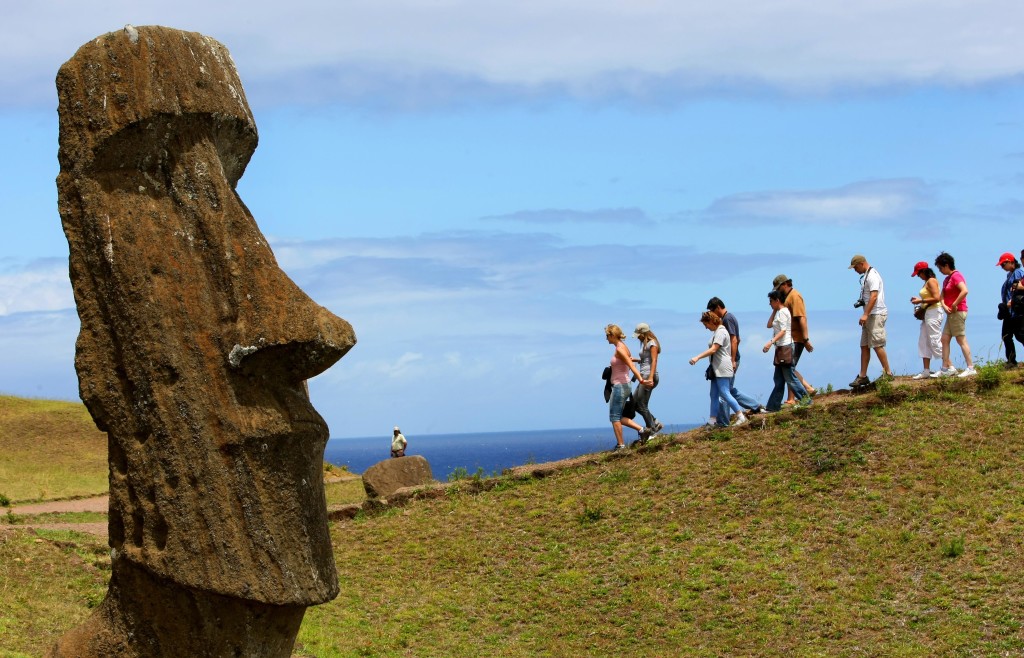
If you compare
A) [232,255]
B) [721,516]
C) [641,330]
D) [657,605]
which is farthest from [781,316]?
[232,255]

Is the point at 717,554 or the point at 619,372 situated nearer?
the point at 717,554

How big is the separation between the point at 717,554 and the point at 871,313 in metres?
5.21

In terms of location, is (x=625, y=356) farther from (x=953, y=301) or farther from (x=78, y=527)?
(x=78, y=527)

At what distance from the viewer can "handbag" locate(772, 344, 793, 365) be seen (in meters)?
18.9

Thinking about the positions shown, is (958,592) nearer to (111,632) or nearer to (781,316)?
(781,316)

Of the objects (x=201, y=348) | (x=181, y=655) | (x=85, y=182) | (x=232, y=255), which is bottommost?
(x=181, y=655)

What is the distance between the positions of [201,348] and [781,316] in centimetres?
1291

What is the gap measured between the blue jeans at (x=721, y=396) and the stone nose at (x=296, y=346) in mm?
12182

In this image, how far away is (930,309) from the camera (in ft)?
60.7

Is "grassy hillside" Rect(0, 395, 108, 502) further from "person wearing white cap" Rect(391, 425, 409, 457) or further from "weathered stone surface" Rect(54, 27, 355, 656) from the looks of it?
"weathered stone surface" Rect(54, 27, 355, 656)

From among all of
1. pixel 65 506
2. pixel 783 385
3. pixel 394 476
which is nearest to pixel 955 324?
pixel 783 385

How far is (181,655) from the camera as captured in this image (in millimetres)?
7543

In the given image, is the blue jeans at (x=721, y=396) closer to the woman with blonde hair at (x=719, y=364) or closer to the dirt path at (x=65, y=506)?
the woman with blonde hair at (x=719, y=364)

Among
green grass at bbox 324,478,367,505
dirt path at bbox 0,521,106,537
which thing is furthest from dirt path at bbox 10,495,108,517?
green grass at bbox 324,478,367,505
